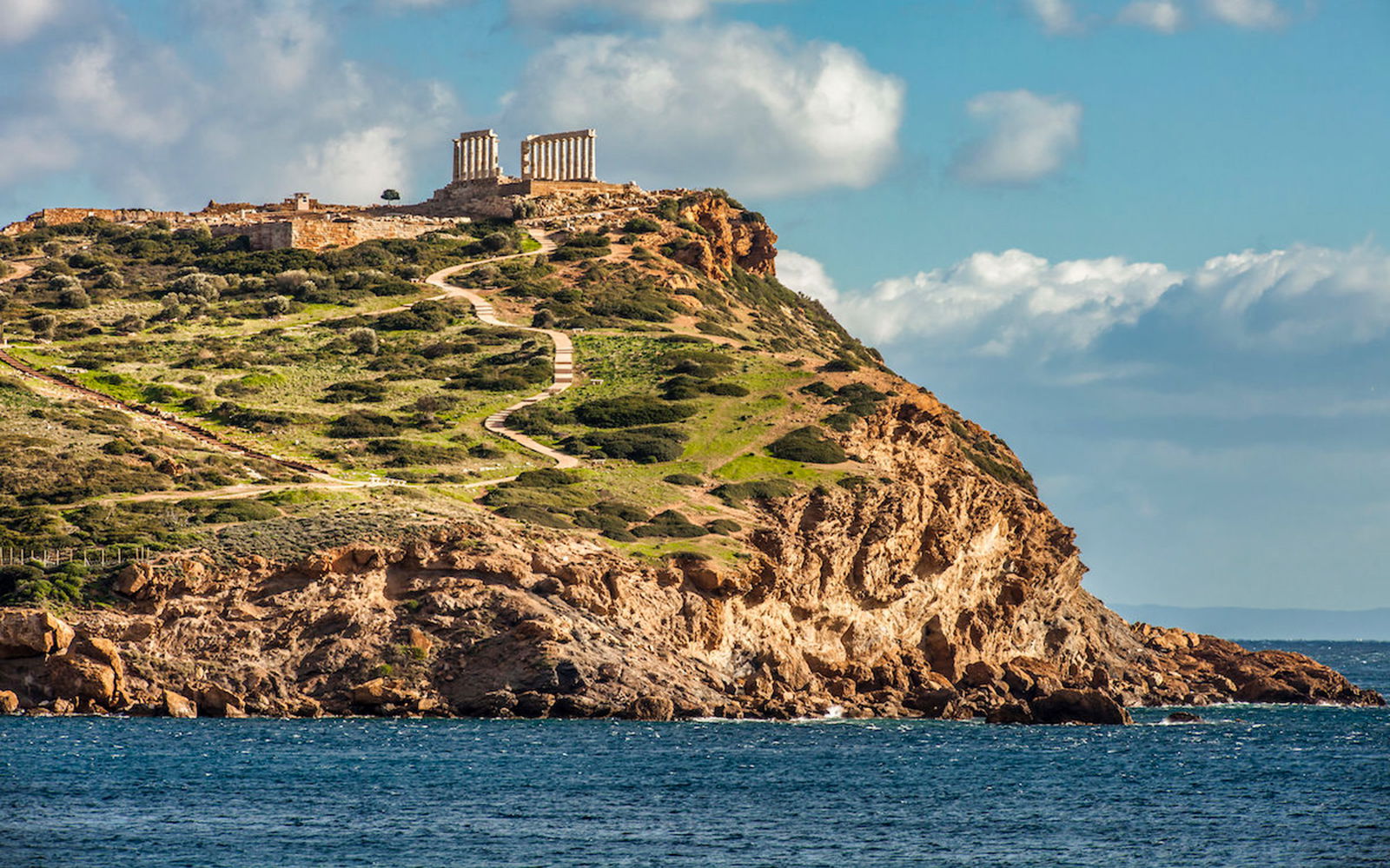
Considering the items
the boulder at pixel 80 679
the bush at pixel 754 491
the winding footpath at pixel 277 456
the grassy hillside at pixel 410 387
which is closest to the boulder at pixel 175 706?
the boulder at pixel 80 679

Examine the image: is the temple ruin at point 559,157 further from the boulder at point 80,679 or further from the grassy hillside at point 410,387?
the boulder at point 80,679

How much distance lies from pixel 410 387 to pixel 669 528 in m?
26.8

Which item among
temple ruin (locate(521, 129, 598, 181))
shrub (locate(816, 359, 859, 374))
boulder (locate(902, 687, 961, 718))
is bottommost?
boulder (locate(902, 687, 961, 718))

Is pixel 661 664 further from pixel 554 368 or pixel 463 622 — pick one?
pixel 554 368

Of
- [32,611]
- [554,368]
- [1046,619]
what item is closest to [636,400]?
[554,368]

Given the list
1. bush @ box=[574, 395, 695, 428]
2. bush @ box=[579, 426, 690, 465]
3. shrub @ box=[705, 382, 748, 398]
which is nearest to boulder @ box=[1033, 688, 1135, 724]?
bush @ box=[579, 426, 690, 465]

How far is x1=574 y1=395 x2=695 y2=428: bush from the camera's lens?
300 ft

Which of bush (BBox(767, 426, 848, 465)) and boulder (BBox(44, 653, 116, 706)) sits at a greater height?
bush (BBox(767, 426, 848, 465))

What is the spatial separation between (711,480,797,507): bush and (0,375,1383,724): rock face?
947 mm

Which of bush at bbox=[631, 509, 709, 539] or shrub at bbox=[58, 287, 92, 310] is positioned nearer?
bush at bbox=[631, 509, 709, 539]

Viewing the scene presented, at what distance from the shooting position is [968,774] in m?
53.9

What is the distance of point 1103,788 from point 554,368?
55598mm

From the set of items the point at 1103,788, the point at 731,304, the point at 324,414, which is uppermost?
the point at 731,304

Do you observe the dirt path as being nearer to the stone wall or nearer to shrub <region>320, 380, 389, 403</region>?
shrub <region>320, 380, 389, 403</region>
